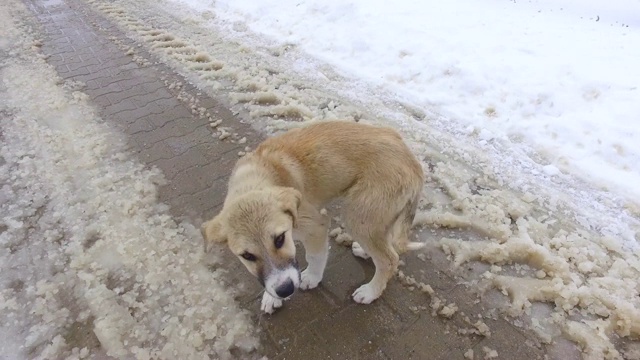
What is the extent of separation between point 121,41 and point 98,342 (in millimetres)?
7002

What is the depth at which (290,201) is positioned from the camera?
2.57 meters

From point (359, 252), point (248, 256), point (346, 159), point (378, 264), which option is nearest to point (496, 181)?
point (359, 252)

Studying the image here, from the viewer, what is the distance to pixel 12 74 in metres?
7.13

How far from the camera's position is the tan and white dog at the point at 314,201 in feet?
8.27

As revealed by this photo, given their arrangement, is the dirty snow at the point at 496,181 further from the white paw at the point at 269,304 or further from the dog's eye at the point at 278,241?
the dog's eye at the point at 278,241

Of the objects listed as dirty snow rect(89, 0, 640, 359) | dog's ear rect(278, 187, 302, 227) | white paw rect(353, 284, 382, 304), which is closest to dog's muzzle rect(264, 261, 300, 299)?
dog's ear rect(278, 187, 302, 227)

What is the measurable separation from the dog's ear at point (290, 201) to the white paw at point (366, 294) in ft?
3.11

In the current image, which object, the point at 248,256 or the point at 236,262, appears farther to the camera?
the point at 236,262

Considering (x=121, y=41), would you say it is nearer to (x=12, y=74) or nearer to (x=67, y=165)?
(x=12, y=74)

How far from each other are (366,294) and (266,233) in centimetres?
114

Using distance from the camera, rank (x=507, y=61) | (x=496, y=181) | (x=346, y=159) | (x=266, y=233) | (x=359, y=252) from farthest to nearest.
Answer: (x=507, y=61), (x=496, y=181), (x=359, y=252), (x=346, y=159), (x=266, y=233)

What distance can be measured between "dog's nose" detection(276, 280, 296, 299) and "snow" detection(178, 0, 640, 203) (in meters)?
3.40

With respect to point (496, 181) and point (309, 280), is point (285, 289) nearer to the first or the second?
point (309, 280)

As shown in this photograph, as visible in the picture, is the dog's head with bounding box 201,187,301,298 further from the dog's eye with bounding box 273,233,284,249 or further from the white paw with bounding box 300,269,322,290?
the white paw with bounding box 300,269,322,290
